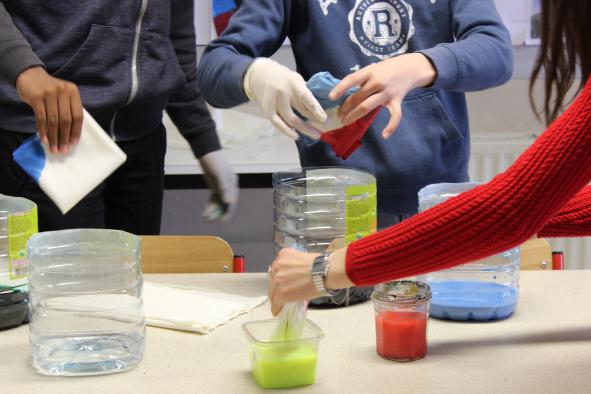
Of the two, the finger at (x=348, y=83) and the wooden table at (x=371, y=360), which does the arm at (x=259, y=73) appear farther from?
the wooden table at (x=371, y=360)

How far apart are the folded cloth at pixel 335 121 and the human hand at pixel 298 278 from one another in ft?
1.20

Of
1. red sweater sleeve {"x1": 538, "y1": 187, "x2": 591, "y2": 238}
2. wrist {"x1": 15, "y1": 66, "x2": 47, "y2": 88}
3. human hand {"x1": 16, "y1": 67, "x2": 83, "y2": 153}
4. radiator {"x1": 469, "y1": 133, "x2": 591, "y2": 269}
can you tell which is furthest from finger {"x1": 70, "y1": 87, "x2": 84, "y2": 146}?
radiator {"x1": 469, "y1": 133, "x2": 591, "y2": 269}

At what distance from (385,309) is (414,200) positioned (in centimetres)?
61

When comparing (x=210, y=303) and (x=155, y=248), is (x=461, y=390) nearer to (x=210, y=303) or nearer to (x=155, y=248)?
(x=210, y=303)

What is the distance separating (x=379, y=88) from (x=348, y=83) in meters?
0.06

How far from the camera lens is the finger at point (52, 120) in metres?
1.45

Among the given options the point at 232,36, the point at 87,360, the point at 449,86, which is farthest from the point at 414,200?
the point at 87,360

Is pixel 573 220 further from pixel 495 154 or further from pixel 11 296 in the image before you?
pixel 495 154

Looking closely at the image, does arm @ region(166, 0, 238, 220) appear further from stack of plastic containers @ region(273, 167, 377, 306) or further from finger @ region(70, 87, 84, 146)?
stack of plastic containers @ region(273, 167, 377, 306)

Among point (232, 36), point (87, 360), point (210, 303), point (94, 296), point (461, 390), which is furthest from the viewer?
point (232, 36)

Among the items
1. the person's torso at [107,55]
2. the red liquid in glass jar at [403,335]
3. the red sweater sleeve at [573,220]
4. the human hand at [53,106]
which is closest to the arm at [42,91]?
the human hand at [53,106]

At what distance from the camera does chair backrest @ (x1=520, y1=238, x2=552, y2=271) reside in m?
1.73

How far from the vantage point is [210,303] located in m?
Answer: 1.42

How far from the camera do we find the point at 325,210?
147 cm
